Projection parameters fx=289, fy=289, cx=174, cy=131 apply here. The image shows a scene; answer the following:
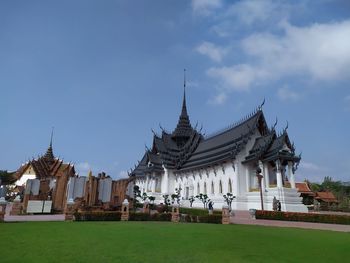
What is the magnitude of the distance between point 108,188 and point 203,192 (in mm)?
16369

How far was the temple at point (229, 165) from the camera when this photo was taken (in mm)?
26922

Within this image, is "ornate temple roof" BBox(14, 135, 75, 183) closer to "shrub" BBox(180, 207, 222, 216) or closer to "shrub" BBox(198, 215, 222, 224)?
"shrub" BBox(180, 207, 222, 216)

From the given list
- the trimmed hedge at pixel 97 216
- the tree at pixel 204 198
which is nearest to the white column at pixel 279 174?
the tree at pixel 204 198

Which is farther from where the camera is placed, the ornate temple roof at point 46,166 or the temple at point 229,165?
the ornate temple roof at point 46,166

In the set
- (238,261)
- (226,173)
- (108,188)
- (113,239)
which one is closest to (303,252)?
(238,261)

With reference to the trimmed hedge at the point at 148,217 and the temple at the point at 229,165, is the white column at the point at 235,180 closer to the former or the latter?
the temple at the point at 229,165

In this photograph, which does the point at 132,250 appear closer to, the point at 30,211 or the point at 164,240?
the point at 164,240

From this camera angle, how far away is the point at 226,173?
32.2 meters

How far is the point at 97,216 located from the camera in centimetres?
1714

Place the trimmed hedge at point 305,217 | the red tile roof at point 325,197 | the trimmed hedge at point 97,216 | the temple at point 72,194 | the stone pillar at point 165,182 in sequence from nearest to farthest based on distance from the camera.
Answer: the trimmed hedge at point 97,216 < the trimmed hedge at point 305,217 < the temple at point 72,194 < the stone pillar at point 165,182 < the red tile roof at point 325,197

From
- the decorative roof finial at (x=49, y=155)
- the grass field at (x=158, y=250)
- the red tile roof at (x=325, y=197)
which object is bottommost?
the grass field at (x=158, y=250)

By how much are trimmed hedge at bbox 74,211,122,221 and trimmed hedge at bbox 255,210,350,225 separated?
10.2m

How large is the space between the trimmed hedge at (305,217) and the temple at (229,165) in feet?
16.3

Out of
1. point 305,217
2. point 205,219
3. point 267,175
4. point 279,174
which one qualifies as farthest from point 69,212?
point 267,175
